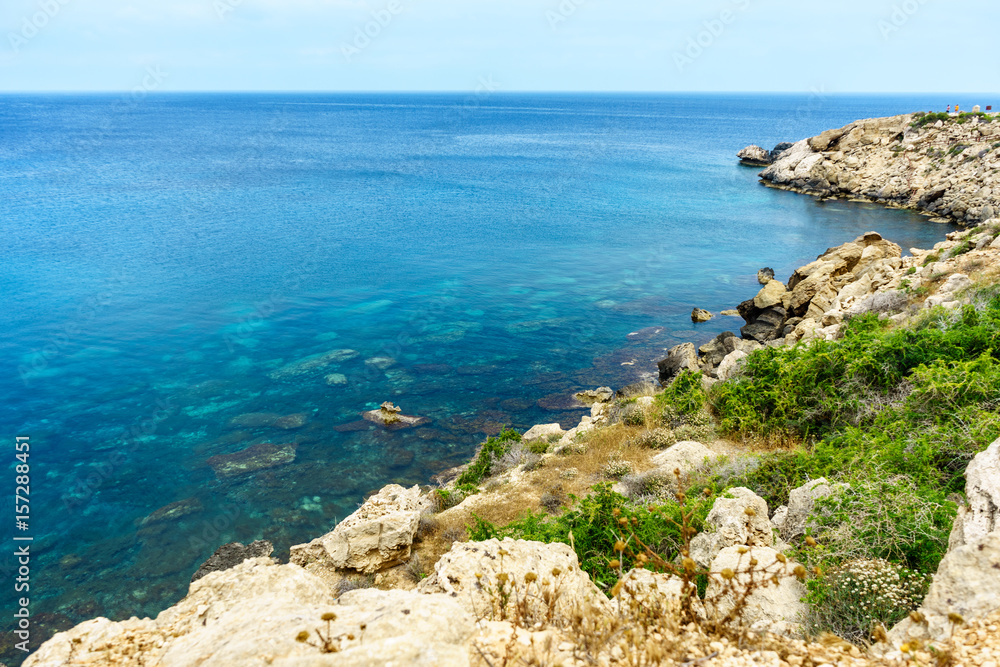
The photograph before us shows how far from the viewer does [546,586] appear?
5141 mm

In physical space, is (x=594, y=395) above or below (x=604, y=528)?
below

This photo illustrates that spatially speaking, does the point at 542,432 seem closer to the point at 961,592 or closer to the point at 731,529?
the point at 731,529

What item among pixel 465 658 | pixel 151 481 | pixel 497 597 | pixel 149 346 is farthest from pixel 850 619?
pixel 149 346

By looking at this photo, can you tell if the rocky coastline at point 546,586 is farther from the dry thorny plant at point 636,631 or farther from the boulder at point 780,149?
the boulder at point 780,149

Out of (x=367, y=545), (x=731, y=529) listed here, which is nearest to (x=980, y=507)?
(x=731, y=529)

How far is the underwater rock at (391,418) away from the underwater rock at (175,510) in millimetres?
6214

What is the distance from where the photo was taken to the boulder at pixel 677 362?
75.0 ft

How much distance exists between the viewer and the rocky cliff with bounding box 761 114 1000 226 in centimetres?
4797

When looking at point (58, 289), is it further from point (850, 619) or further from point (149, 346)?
point (850, 619)

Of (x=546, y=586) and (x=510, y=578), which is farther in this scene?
(x=510, y=578)

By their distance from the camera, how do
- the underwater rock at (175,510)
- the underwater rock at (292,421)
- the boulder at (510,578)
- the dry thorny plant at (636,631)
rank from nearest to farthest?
the dry thorny plant at (636,631)
the boulder at (510,578)
the underwater rock at (175,510)
the underwater rock at (292,421)

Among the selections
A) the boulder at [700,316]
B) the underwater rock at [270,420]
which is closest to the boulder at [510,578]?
the underwater rock at [270,420]

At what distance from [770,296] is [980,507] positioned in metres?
24.9

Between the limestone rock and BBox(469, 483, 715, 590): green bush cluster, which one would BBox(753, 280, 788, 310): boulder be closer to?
the limestone rock
